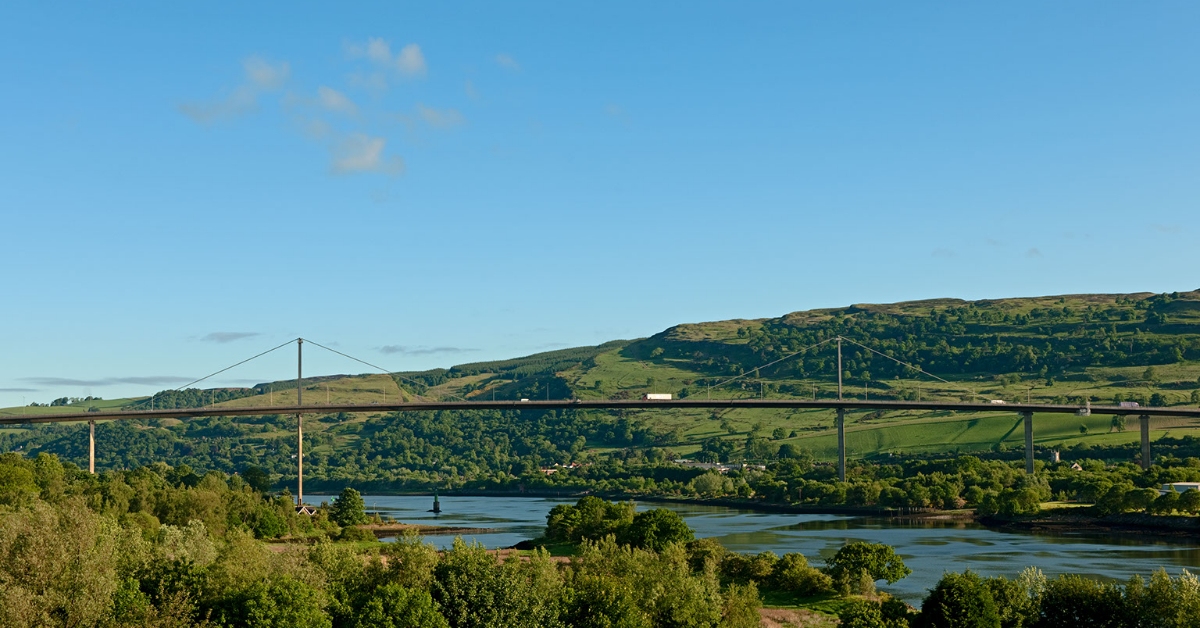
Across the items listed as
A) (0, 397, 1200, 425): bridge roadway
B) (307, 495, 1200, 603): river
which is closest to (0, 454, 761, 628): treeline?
(307, 495, 1200, 603): river

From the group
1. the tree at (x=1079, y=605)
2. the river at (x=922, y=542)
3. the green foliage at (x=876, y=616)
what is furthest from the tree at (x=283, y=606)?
the river at (x=922, y=542)

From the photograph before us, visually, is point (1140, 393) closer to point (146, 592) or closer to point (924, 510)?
point (924, 510)

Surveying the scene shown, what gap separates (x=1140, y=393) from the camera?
162375mm

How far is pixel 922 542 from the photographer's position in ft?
223

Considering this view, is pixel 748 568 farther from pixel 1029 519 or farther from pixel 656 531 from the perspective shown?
pixel 1029 519

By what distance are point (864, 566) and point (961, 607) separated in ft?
41.1

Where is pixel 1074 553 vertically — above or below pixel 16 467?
below

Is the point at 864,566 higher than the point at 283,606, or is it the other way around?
the point at 283,606

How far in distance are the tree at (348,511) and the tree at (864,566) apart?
39.3m

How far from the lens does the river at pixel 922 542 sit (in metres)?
52.9

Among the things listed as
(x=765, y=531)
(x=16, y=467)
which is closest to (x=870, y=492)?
(x=765, y=531)

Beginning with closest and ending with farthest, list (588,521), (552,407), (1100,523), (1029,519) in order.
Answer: (588,521) → (1100,523) → (1029,519) → (552,407)

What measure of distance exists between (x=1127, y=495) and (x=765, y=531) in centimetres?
2319

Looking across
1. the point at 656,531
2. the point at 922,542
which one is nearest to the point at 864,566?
the point at 656,531
